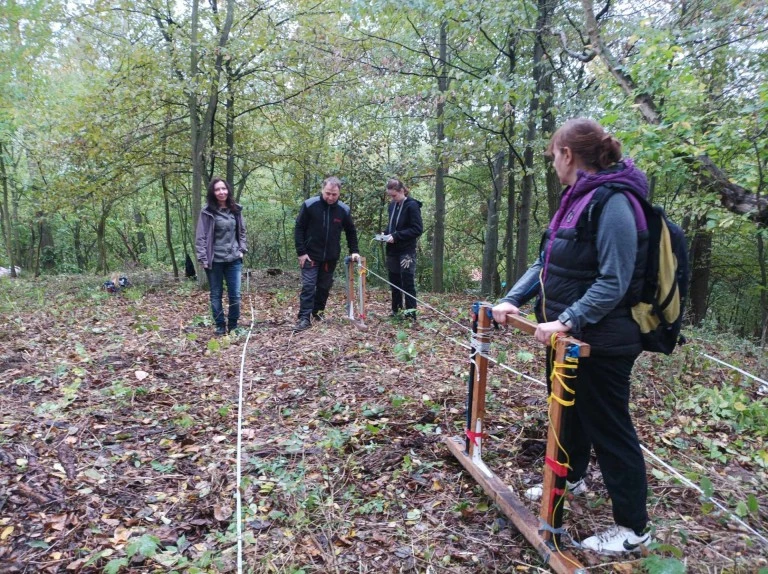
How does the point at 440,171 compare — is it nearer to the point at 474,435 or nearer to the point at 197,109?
the point at 197,109

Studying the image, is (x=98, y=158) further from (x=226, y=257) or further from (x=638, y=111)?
(x=638, y=111)

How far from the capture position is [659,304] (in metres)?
1.94

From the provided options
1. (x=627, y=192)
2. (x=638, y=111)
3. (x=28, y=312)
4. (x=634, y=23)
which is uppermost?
(x=634, y=23)

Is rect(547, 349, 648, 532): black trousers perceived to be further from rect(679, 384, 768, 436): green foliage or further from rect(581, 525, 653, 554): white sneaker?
rect(679, 384, 768, 436): green foliage

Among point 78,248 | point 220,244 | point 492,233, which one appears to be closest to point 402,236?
point 220,244

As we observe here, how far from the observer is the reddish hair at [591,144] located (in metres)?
2.00

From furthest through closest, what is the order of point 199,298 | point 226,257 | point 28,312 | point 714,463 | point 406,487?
point 199,298 < point 28,312 < point 226,257 < point 714,463 < point 406,487

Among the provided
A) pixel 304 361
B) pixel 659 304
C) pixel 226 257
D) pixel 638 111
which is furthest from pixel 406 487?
pixel 638 111

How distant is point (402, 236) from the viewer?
636 centimetres

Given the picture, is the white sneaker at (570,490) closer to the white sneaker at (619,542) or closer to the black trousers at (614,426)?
the white sneaker at (619,542)

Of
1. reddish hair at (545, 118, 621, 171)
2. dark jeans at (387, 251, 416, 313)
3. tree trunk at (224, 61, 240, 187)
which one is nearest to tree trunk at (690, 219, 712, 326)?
dark jeans at (387, 251, 416, 313)

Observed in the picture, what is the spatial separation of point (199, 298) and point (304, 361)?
4771 mm

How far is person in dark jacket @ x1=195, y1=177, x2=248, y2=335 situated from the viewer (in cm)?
604

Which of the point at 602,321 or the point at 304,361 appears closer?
the point at 602,321
